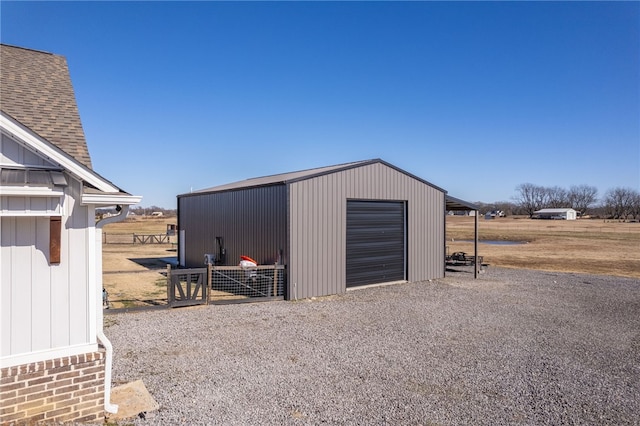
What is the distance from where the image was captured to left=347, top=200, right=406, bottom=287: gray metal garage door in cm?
1305

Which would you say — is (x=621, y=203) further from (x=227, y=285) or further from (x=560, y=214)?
(x=227, y=285)

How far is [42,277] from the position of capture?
4195mm

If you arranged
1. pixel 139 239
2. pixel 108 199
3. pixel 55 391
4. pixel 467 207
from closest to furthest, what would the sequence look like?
1. pixel 55 391
2. pixel 108 199
3. pixel 467 207
4. pixel 139 239

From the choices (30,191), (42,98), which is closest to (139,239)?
(42,98)

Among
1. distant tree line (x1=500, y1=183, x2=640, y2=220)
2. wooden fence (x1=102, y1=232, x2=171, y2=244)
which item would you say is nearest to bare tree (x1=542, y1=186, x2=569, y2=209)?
distant tree line (x1=500, y1=183, x2=640, y2=220)

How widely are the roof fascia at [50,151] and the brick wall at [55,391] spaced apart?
191 cm

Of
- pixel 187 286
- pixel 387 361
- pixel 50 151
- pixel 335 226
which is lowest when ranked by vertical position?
pixel 387 361

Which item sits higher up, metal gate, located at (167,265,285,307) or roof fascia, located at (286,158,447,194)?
roof fascia, located at (286,158,447,194)

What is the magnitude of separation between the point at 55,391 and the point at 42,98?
378 centimetres

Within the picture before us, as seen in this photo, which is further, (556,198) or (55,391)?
(556,198)

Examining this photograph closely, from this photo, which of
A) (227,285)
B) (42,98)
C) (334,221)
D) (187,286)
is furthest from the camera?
(227,285)

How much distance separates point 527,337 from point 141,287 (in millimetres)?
11442

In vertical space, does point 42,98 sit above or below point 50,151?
above

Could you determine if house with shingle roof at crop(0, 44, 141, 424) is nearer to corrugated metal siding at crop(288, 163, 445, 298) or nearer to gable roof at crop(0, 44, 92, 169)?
gable roof at crop(0, 44, 92, 169)
